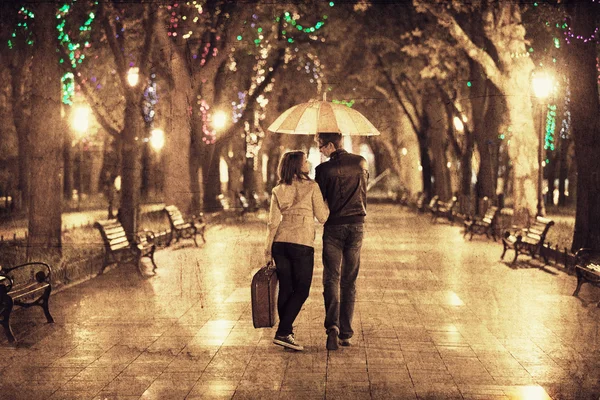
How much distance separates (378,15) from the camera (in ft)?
111

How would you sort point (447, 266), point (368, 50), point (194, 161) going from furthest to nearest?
point (368, 50) < point (194, 161) < point (447, 266)

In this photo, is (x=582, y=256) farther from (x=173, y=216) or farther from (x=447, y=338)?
(x=173, y=216)

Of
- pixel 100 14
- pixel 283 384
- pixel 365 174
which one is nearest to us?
pixel 283 384

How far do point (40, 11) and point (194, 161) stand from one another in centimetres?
1327

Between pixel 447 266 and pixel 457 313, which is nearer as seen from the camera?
pixel 457 313

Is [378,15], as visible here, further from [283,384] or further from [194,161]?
Result: [283,384]

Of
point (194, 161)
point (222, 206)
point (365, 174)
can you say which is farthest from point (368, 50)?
point (365, 174)

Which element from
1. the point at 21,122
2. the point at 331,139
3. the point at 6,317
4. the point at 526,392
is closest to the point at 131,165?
the point at 6,317

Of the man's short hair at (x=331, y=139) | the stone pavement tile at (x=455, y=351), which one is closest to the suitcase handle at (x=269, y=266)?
the man's short hair at (x=331, y=139)

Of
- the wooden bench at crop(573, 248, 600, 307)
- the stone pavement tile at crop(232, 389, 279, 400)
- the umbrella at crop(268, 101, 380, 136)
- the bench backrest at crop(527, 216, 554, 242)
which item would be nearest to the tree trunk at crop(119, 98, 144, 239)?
the bench backrest at crop(527, 216, 554, 242)

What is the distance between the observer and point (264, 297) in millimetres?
8508

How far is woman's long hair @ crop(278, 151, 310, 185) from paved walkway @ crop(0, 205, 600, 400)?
1.59 metres

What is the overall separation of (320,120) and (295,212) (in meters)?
1.46

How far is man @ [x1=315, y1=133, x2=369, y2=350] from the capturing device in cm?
864
